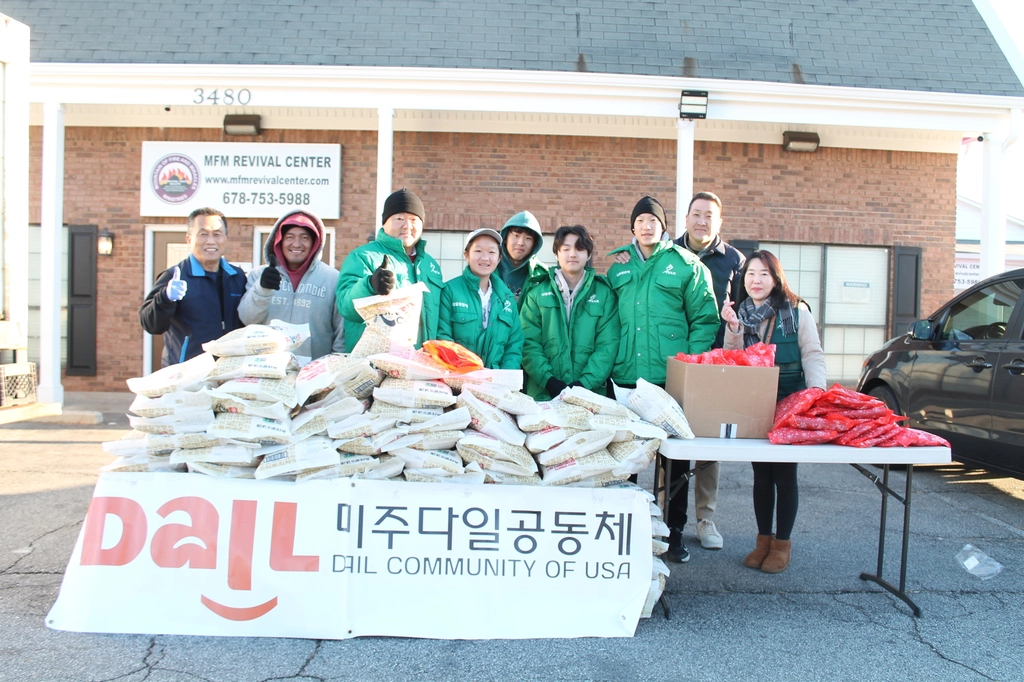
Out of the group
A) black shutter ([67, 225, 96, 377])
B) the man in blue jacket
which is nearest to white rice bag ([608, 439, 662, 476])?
the man in blue jacket

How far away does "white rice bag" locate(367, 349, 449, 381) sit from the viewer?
3.09m

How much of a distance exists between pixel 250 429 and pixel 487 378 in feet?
3.37

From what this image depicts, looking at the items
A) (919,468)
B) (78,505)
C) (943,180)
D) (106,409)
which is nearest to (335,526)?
(78,505)

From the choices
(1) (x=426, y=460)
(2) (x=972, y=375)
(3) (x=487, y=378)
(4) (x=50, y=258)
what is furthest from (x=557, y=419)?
(4) (x=50, y=258)

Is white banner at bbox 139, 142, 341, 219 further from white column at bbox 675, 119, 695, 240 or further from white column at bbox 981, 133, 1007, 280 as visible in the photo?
white column at bbox 981, 133, 1007, 280

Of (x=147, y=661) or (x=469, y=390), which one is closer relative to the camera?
(x=147, y=661)

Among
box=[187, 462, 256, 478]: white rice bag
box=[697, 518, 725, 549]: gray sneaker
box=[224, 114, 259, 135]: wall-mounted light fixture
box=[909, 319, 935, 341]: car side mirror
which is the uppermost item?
box=[224, 114, 259, 135]: wall-mounted light fixture

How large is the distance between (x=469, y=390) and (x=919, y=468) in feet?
17.9

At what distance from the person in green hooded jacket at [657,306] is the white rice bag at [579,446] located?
853 mm

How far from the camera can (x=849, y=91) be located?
8.28 m

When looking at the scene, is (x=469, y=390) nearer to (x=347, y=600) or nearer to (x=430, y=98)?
(x=347, y=600)

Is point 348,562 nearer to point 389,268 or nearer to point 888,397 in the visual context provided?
point 389,268

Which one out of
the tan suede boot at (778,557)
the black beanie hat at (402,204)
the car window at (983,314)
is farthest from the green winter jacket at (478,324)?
the car window at (983,314)

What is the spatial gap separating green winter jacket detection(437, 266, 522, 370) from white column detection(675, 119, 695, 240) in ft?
15.6
